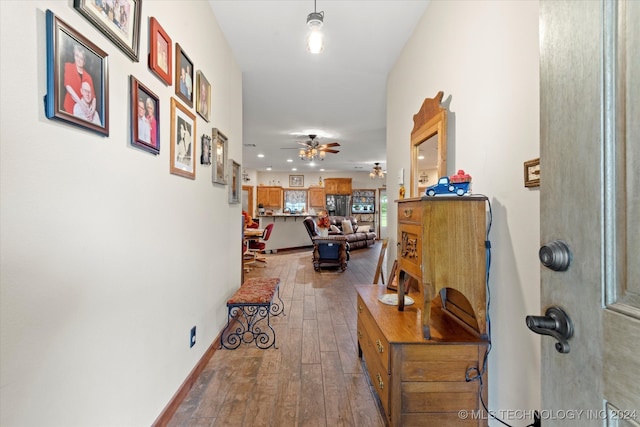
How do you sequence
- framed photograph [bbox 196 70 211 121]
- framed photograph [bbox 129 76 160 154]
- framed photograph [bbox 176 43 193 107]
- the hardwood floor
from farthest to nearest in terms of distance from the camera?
framed photograph [bbox 196 70 211 121], framed photograph [bbox 176 43 193 107], the hardwood floor, framed photograph [bbox 129 76 160 154]

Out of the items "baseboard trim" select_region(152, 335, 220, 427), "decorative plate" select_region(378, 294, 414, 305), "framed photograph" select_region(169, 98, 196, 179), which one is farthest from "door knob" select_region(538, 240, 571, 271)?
"baseboard trim" select_region(152, 335, 220, 427)

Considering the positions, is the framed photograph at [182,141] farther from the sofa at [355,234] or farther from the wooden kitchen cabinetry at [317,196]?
the wooden kitchen cabinetry at [317,196]

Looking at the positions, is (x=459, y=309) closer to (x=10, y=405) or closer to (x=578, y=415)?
(x=578, y=415)

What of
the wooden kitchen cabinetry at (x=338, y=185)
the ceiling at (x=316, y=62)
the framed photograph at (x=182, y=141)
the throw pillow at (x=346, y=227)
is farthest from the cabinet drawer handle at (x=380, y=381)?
the wooden kitchen cabinetry at (x=338, y=185)

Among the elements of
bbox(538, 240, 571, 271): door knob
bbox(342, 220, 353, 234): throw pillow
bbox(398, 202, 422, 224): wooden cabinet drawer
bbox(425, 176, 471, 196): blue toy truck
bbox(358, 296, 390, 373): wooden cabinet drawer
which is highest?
bbox(425, 176, 471, 196): blue toy truck

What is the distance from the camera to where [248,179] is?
1098 centimetres

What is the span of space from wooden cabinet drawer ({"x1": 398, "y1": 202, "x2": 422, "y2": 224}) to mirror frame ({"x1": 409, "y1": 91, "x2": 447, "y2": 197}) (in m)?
0.42

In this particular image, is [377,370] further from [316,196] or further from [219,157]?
[316,196]

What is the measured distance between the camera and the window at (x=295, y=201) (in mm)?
11570

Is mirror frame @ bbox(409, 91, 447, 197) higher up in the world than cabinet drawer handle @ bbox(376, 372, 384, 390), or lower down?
higher up

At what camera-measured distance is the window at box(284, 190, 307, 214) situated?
1157cm

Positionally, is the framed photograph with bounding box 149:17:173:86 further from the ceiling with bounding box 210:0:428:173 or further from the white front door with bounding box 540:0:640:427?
the white front door with bounding box 540:0:640:427

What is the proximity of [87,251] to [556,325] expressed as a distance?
4.70 feet

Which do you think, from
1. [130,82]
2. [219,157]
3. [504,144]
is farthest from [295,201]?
[504,144]
